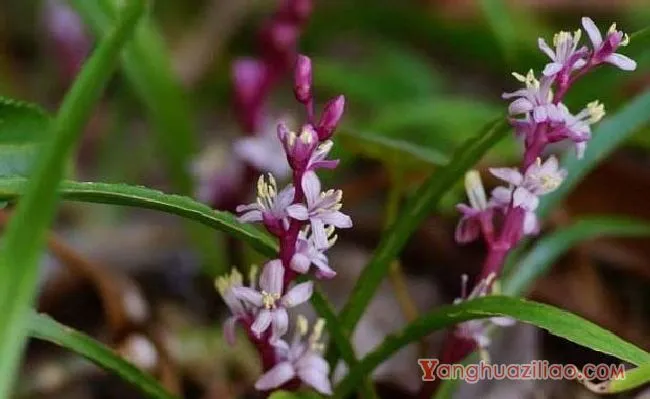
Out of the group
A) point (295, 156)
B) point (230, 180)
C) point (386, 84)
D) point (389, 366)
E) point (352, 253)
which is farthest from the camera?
point (386, 84)

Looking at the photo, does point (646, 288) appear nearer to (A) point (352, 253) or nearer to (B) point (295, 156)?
(A) point (352, 253)

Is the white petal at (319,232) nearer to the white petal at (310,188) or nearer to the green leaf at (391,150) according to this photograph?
the white petal at (310,188)

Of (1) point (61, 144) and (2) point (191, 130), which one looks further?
(2) point (191, 130)

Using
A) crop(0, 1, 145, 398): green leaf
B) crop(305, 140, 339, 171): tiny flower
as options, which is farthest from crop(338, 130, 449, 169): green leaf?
crop(0, 1, 145, 398): green leaf

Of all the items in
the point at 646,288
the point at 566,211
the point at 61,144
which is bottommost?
the point at 61,144

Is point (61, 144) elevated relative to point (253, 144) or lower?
lower

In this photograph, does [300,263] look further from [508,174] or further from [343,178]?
[343,178]

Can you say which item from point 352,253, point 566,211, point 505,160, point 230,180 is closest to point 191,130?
point 230,180

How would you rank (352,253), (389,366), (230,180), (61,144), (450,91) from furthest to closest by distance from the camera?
(450,91) → (352,253) → (230,180) → (389,366) → (61,144)

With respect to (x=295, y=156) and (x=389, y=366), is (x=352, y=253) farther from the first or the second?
(x=295, y=156)
